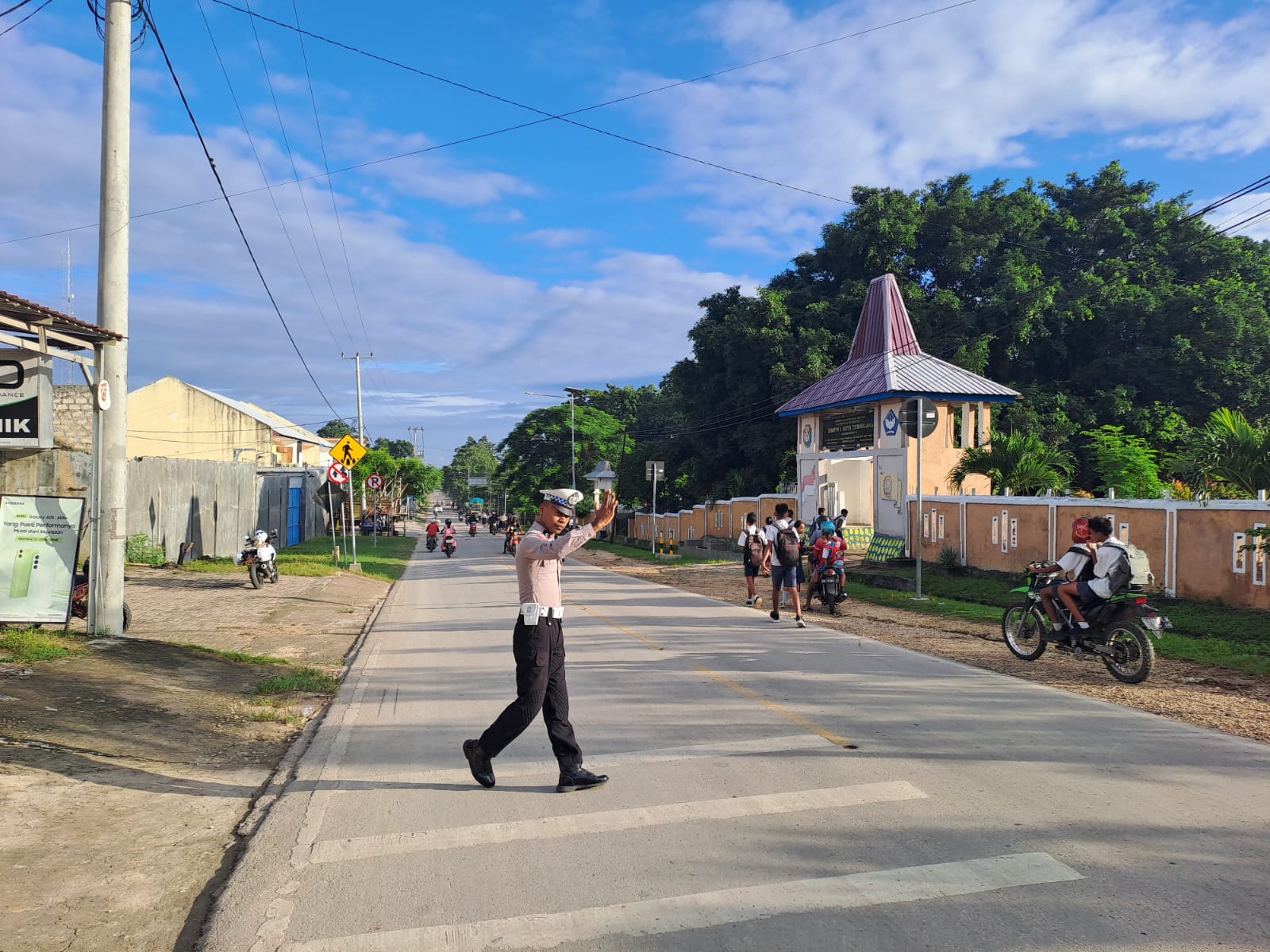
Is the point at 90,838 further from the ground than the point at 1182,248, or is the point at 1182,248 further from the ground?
the point at 1182,248

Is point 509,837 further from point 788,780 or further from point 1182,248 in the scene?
point 1182,248

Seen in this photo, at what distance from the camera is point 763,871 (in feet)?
14.4

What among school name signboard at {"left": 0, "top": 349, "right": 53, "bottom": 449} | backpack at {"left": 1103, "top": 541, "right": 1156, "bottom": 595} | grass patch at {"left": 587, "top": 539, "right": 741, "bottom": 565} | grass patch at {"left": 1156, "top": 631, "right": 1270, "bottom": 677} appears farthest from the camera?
grass patch at {"left": 587, "top": 539, "right": 741, "bottom": 565}

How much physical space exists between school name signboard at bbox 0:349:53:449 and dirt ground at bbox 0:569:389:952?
2438 millimetres

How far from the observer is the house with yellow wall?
54.5 meters

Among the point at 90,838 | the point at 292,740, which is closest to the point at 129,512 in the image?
the point at 292,740

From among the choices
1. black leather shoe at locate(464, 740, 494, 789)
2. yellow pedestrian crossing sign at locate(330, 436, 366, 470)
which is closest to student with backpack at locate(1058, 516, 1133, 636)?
black leather shoe at locate(464, 740, 494, 789)

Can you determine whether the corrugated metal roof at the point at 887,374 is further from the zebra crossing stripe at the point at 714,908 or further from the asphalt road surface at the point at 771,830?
the zebra crossing stripe at the point at 714,908

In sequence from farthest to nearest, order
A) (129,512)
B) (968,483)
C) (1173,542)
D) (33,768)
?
(968,483) < (129,512) < (1173,542) < (33,768)

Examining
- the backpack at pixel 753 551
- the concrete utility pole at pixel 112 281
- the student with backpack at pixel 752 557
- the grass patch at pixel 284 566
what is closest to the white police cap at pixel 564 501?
the concrete utility pole at pixel 112 281

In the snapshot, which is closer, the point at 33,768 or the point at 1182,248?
the point at 33,768

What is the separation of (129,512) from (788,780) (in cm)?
1899

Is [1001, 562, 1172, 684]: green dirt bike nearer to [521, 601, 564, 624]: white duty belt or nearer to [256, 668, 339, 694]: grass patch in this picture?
[521, 601, 564, 624]: white duty belt

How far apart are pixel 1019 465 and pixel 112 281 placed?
18.5 metres
